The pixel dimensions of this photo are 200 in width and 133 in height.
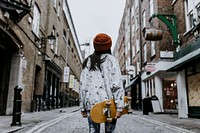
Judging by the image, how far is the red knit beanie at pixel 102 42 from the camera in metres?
2.99

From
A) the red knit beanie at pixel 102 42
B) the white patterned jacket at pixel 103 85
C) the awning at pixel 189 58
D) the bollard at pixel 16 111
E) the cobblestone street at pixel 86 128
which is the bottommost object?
the cobblestone street at pixel 86 128

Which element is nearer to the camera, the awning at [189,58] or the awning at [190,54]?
the awning at [189,58]

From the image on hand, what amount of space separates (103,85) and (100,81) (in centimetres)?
6

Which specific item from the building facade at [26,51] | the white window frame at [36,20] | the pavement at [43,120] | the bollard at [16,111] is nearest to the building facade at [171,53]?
the pavement at [43,120]

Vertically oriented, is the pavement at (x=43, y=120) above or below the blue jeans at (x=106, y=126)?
below

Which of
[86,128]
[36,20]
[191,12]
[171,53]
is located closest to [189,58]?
[191,12]

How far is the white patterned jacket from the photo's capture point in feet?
9.21

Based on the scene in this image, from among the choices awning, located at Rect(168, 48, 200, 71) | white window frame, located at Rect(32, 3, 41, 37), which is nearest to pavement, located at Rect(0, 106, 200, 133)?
awning, located at Rect(168, 48, 200, 71)

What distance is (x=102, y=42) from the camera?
299 centimetres

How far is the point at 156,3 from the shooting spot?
1992cm

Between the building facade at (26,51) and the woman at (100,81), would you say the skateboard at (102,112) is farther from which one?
the building facade at (26,51)

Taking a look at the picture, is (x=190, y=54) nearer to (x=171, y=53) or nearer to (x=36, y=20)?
(x=171, y=53)

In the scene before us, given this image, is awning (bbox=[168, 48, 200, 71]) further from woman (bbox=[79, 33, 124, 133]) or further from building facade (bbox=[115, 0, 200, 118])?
woman (bbox=[79, 33, 124, 133])

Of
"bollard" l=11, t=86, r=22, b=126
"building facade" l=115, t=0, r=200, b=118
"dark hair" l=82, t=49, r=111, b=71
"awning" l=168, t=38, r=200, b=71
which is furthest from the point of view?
"building facade" l=115, t=0, r=200, b=118
